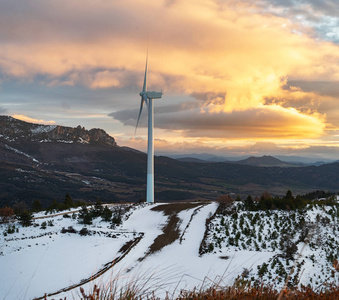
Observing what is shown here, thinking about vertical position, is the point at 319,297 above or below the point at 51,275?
above

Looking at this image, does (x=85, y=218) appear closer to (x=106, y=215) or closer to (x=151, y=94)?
(x=106, y=215)

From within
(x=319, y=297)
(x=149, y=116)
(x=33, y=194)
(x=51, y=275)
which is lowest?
(x=33, y=194)

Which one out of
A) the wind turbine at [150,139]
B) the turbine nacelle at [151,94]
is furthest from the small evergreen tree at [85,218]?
the turbine nacelle at [151,94]

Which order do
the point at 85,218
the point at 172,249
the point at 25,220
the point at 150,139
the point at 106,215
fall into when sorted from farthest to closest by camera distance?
the point at 150,139
the point at 106,215
the point at 85,218
the point at 25,220
the point at 172,249

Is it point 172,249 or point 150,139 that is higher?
point 150,139

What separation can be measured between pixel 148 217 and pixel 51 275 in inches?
891

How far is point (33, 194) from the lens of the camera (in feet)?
573

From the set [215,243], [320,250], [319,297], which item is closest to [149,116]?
[215,243]

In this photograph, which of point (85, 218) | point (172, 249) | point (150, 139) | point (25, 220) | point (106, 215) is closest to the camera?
point (172, 249)

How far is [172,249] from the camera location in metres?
32.9

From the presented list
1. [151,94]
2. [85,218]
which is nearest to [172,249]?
[85,218]

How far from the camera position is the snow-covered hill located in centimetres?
2461

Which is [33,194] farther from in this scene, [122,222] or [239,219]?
[239,219]

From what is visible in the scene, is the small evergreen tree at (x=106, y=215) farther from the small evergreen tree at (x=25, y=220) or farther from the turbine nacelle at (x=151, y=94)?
the turbine nacelle at (x=151, y=94)
